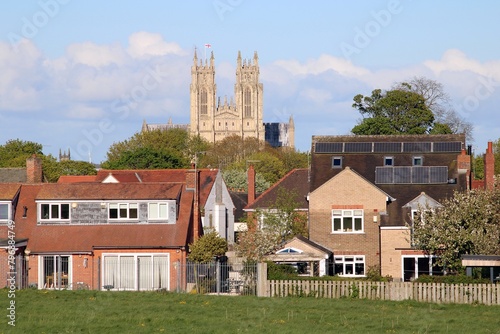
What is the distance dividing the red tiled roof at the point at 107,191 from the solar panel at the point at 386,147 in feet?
40.9

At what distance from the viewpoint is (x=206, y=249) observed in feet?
171

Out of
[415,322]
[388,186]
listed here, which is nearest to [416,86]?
[388,186]

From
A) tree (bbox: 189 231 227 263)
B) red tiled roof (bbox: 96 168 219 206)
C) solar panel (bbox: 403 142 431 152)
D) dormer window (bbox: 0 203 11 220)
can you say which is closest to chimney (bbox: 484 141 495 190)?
solar panel (bbox: 403 142 431 152)

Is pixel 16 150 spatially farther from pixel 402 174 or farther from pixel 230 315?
pixel 230 315

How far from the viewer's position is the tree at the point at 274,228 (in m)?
54.5

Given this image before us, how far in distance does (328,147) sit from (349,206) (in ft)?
20.8

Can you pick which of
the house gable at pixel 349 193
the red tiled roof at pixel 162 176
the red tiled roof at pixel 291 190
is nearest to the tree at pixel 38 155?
the red tiled roof at pixel 162 176

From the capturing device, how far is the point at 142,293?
43188 mm

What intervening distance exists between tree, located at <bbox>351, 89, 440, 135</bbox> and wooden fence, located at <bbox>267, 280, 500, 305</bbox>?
56875 millimetres

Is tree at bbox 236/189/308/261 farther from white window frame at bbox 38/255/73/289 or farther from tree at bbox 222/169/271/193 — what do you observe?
tree at bbox 222/169/271/193

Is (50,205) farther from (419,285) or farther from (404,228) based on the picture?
(419,285)

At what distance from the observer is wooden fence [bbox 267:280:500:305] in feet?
132

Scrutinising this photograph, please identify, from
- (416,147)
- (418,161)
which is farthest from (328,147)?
(418,161)

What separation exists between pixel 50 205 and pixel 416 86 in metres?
61.1
